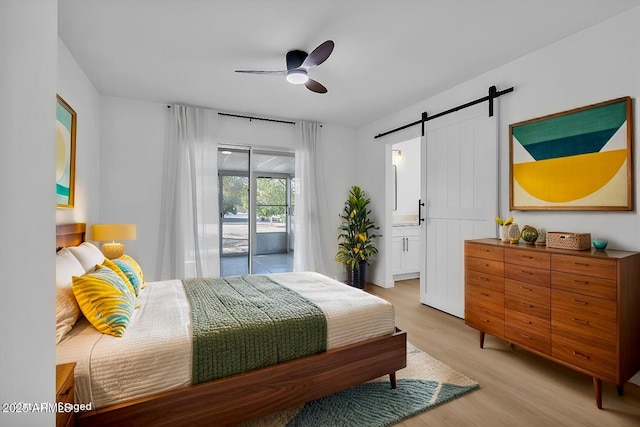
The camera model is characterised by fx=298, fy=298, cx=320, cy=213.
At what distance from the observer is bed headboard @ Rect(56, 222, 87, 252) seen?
8.01 ft

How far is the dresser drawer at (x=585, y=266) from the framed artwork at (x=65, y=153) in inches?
152

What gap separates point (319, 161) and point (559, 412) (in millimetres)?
4101

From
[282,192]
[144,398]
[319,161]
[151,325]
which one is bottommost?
[144,398]

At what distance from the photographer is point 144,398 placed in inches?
56.9

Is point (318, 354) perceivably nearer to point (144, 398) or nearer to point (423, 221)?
point (144, 398)

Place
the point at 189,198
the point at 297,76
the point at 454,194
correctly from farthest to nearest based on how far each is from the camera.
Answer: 1. the point at 189,198
2. the point at 454,194
3. the point at 297,76

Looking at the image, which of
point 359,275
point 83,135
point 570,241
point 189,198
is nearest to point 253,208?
point 189,198

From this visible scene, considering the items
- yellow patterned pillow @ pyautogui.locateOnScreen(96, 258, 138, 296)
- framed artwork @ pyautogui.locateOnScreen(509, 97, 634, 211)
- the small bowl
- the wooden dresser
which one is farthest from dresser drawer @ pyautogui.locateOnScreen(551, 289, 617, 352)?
yellow patterned pillow @ pyautogui.locateOnScreen(96, 258, 138, 296)

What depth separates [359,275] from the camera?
481 cm

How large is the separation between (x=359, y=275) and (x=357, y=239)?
580 mm

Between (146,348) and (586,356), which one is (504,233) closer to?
(586,356)

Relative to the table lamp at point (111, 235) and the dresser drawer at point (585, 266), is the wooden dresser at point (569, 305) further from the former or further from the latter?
the table lamp at point (111, 235)

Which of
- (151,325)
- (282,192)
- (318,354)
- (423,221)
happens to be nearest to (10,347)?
(151,325)

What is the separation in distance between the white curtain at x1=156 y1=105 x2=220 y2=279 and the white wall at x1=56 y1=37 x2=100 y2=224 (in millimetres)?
756
